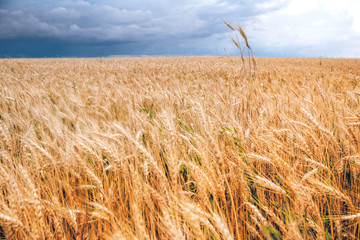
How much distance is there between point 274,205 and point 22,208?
1.22 meters

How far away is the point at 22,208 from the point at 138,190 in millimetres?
480

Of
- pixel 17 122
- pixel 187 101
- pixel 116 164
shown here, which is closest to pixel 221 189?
pixel 116 164

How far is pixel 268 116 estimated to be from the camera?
6.43 ft

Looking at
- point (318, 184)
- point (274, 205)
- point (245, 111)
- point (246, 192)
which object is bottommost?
point (274, 205)

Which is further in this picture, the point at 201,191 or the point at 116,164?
the point at 116,164

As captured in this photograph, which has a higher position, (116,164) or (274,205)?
(116,164)

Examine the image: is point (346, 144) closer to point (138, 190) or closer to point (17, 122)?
point (138, 190)

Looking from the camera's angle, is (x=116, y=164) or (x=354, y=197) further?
(x=354, y=197)

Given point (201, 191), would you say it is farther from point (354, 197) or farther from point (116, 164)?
point (354, 197)

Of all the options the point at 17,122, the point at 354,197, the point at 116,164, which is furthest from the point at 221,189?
the point at 17,122

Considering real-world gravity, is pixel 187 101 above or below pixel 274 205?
above

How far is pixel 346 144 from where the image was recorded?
1.25 meters

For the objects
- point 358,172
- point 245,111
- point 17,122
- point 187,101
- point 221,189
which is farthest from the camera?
point 187,101

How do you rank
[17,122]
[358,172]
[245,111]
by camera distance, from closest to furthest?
[358,172]
[245,111]
[17,122]
